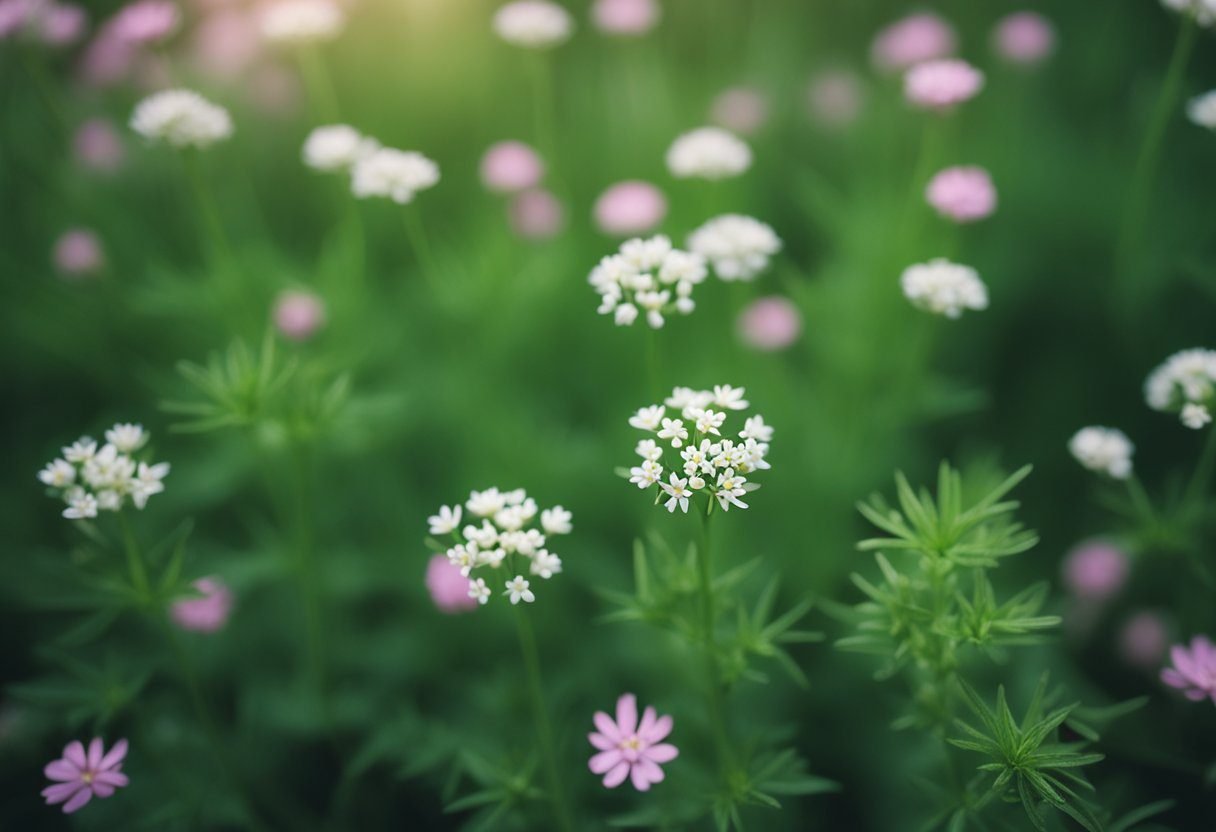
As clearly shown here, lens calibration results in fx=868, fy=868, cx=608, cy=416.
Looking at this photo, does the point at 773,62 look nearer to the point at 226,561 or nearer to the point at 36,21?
the point at 36,21

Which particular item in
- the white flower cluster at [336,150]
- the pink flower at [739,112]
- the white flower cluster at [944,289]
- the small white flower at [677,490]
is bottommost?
the small white flower at [677,490]

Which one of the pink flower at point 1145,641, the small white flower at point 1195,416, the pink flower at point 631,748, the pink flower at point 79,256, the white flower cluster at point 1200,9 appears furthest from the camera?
the pink flower at point 79,256

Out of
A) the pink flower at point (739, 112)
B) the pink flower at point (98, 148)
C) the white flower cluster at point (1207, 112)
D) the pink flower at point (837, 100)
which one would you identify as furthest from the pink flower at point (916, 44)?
the pink flower at point (98, 148)

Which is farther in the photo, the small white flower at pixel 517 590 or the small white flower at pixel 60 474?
the small white flower at pixel 60 474

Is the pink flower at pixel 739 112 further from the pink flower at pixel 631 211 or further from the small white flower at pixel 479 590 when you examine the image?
the small white flower at pixel 479 590

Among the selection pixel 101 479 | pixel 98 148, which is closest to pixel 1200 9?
pixel 101 479

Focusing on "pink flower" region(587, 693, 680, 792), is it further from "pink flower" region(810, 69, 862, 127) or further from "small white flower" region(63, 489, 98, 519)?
"pink flower" region(810, 69, 862, 127)

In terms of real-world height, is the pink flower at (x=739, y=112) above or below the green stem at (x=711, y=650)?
above

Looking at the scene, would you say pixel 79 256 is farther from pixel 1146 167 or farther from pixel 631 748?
pixel 1146 167
